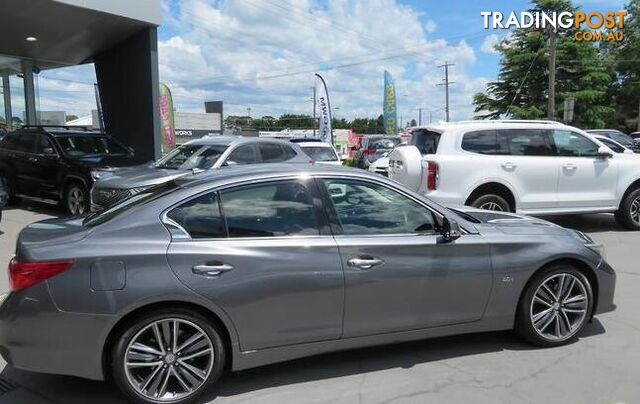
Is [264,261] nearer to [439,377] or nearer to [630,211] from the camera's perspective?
[439,377]

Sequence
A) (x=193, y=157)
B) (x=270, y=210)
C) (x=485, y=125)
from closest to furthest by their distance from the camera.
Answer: (x=270, y=210) → (x=485, y=125) → (x=193, y=157)

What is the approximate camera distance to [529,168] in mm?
9164

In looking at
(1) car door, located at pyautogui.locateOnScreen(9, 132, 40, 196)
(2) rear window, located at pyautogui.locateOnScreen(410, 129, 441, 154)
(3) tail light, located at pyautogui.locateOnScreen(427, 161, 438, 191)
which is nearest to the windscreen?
(2) rear window, located at pyautogui.locateOnScreen(410, 129, 441, 154)

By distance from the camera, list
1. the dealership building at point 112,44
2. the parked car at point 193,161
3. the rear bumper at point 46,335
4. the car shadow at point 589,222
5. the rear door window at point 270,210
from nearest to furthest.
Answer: the rear bumper at point 46,335 → the rear door window at point 270,210 → the parked car at point 193,161 → the car shadow at point 589,222 → the dealership building at point 112,44

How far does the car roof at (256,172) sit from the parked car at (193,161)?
4277 millimetres

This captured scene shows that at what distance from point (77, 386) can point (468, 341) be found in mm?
2966

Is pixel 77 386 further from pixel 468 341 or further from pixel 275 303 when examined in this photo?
pixel 468 341

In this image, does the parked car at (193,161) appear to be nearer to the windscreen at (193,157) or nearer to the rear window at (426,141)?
the windscreen at (193,157)

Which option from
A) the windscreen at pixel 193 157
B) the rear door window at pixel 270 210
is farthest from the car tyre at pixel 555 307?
the windscreen at pixel 193 157

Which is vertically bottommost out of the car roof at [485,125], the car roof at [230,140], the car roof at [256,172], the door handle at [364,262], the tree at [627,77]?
the door handle at [364,262]

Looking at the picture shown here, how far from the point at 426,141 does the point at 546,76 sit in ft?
108

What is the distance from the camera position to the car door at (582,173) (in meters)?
9.37

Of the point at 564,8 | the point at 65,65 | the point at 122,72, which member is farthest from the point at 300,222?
the point at 564,8

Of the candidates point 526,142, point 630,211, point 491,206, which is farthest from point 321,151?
point 630,211
